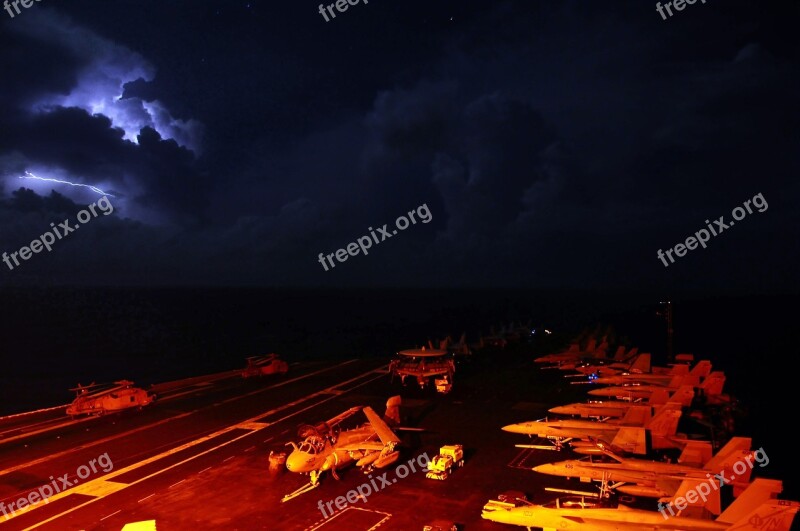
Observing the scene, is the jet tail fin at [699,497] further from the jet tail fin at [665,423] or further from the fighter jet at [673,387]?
the fighter jet at [673,387]

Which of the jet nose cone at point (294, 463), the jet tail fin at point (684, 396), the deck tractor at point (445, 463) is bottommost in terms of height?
the jet tail fin at point (684, 396)

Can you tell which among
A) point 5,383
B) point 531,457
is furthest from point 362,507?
point 5,383

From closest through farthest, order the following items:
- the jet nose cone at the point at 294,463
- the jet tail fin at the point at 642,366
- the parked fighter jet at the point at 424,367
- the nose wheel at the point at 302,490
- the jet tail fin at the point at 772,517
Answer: the jet tail fin at the point at 772,517 → the nose wheel at the point at 302,490 → the jet nose cone at the point at 294,463 → the jet tail fin at the point at 642,366 → the parked fighter jet at the point at 424,367

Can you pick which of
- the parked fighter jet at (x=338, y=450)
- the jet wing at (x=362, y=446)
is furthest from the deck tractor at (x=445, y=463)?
the jet wing at (x=362, y=446)

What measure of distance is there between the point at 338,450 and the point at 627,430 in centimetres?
1751

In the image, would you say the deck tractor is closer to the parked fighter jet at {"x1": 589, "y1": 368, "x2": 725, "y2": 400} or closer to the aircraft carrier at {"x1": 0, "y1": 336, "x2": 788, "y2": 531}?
the aircraft carrier at {"x1": 0, "y1": 336, "x2": 788, "y2": 531}

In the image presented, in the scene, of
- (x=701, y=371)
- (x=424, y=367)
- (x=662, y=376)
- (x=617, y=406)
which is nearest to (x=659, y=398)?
(x=617, y=406)

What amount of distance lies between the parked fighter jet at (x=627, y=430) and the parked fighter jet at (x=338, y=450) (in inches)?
387

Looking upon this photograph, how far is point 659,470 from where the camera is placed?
2603 centimetres

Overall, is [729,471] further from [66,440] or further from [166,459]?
[66,440]

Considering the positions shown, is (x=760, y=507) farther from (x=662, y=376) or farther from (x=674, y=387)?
(x=662, y=376)

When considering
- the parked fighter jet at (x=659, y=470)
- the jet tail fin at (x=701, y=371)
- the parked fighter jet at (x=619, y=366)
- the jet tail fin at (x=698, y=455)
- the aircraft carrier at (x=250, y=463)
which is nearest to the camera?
the parked fighter jet at (x=659, y=470)

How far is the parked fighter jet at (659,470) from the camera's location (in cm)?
2498

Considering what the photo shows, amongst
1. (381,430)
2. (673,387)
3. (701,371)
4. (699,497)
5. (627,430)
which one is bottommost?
(701,371)
